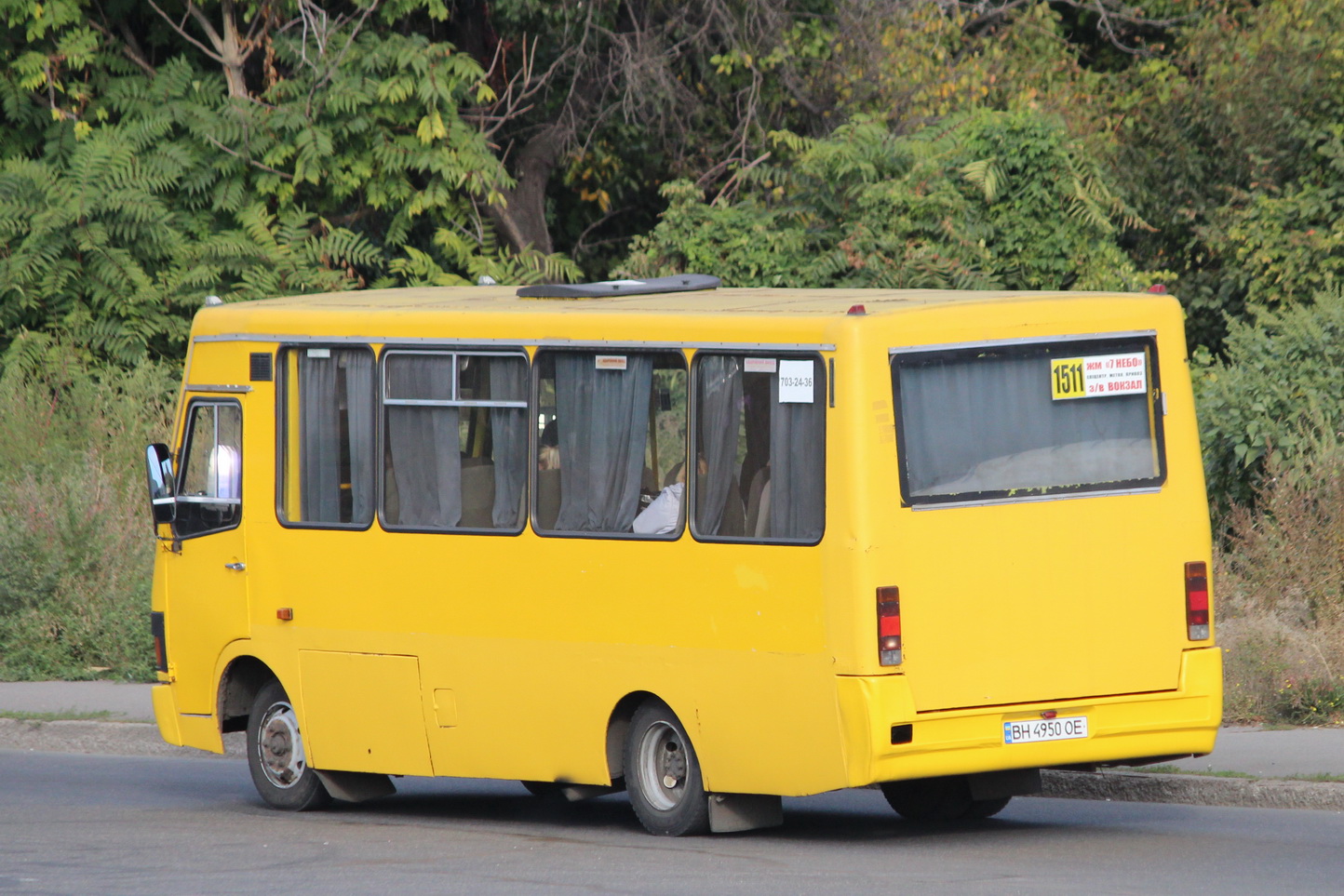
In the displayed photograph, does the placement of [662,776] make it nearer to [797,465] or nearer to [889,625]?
[889,625]

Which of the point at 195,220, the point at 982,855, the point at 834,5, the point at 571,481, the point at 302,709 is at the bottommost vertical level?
the point at 982,855

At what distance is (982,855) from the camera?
8930mm

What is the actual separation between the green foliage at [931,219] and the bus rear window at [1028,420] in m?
11.0

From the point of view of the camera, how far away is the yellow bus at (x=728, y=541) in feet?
28.9

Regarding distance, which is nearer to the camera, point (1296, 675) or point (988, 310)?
point (988, 310)

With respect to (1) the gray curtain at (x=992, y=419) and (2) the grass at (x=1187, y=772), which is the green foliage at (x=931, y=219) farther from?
(1) the gray curtain at (x=992, y=419)

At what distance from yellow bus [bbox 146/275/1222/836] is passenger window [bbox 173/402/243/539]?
0.59 feet

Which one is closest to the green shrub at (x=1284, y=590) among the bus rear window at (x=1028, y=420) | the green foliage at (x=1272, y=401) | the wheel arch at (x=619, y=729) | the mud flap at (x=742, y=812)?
the green foliage at (x=1272, y=401)

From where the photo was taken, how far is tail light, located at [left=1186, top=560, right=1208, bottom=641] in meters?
9.26

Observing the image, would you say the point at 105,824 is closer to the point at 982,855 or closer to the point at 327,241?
the point at 982,855

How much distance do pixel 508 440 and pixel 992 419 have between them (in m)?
2.49

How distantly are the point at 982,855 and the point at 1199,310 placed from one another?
49.4ft

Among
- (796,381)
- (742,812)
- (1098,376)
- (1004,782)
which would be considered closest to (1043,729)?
(1004,782)

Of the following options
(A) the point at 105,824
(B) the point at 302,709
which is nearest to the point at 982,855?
(B) the point at 302,709
